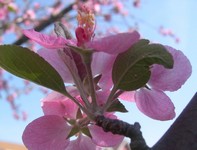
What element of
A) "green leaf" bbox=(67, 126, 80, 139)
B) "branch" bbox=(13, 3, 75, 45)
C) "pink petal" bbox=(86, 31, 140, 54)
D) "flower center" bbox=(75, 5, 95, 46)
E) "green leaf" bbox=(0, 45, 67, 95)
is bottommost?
"branch" bbox=(13, 3, 75, 45)

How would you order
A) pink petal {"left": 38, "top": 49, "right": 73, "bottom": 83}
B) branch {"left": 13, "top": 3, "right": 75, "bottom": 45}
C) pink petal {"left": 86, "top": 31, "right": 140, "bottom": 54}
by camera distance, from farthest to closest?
branch {"left": 13, "top": 3, "right": 75, "bottom": 45} → pink petal {"left": 38, "top": 49, "right": 73, "bottom": 83} → pink petal {"left": 86, "top": 31, "right": 140, "bottom": 54}

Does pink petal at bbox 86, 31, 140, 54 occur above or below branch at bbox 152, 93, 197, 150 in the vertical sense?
above

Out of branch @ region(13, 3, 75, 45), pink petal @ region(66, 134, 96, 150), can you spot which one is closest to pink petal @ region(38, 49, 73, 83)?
pink petal @ region(66, 134, 96, 150)

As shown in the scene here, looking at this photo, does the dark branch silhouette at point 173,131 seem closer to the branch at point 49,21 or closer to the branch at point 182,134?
the branch at point 182,134

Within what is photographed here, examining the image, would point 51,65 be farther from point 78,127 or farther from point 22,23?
point 22,23

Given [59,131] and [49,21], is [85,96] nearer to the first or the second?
[59,131]

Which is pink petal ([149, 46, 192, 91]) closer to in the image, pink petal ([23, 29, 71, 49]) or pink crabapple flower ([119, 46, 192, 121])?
pink crabapple flower ([119, 46, 192, 121])

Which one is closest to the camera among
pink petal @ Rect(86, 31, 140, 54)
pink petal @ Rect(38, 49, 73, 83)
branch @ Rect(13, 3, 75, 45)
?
pink petal @ Rect(86, 31, 140, 54)
